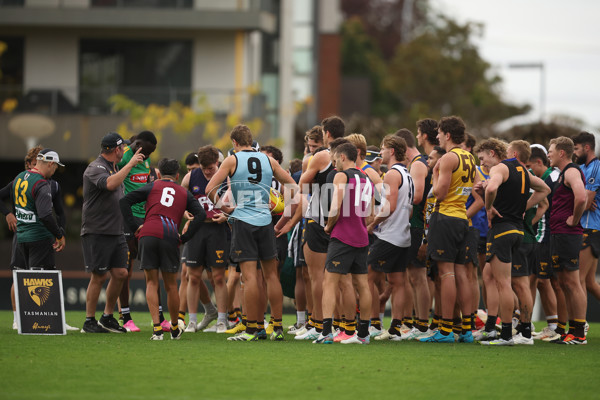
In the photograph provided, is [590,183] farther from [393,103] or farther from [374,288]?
[393,103]

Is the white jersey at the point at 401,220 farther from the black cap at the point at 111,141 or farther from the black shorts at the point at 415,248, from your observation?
the black cap at the point at 111,141

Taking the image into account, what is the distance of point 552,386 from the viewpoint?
802 cm

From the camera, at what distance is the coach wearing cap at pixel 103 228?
37.5 ft

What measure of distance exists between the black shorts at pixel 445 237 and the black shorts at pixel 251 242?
1960 mm

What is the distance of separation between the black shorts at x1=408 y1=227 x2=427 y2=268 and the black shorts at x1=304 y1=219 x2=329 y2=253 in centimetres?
121

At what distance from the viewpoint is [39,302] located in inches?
443

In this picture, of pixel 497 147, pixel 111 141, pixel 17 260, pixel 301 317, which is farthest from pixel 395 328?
pixel 17 260

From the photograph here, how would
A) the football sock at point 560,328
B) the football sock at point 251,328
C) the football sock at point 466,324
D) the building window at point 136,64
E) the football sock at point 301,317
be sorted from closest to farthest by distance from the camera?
the football sock at point 251,328, the football sock at point 466,324, the football sock at point 560,328, the football sock at point 301,317, the building window at point 136,64

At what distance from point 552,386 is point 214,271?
5322mm

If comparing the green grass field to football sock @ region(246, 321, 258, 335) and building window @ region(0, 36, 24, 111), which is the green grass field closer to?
football sock @ region(246, 321, 258, 335)

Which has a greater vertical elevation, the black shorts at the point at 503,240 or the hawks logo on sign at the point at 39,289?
the black shorts at the point at 503,240

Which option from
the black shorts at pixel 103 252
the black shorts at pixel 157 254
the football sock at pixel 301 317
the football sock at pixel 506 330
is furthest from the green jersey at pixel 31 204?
the football sock at pixel 506 330

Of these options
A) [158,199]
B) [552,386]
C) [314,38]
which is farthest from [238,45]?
[552,386]

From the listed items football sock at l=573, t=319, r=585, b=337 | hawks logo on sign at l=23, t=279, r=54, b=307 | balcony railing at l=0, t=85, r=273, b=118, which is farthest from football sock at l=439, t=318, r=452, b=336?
balcony railing at l=0, t=85, r=273, b=118
